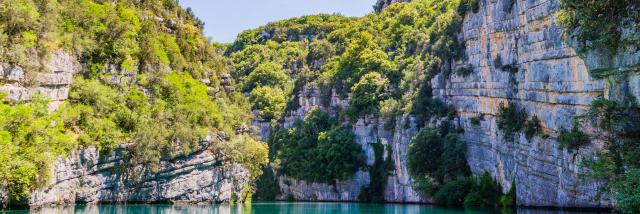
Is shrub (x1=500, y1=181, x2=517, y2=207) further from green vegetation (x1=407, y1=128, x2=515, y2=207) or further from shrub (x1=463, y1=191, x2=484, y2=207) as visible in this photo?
shrub (x1=463, y1=191, x2=484, y2=207)

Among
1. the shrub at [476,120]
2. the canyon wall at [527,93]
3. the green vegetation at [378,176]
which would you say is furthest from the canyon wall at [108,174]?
the canyon wall at [527,93]

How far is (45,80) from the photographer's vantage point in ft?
135

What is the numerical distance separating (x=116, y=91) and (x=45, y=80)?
28.0 feet

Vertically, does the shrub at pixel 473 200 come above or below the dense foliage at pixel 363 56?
below

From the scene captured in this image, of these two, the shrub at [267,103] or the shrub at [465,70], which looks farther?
the shrub at [267,103]

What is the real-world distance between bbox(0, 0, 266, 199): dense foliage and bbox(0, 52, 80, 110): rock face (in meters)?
0.44

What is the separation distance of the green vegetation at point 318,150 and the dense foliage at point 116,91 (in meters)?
16.3

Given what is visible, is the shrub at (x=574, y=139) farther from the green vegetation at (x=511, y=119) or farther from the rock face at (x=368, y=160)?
the rock face at (x=368, y=160)

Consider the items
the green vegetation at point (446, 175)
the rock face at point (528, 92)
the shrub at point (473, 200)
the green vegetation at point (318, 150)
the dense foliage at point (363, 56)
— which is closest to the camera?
the rock face at point (528, 92)

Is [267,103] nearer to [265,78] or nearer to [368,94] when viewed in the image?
Result: [265,78]

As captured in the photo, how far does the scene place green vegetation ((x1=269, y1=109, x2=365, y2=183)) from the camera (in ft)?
258

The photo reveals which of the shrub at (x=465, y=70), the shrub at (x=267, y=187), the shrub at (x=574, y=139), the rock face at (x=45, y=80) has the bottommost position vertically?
the shrub at (x=267, y=187)

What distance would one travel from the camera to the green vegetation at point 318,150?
78.6 meters

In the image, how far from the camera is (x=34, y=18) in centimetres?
4050
